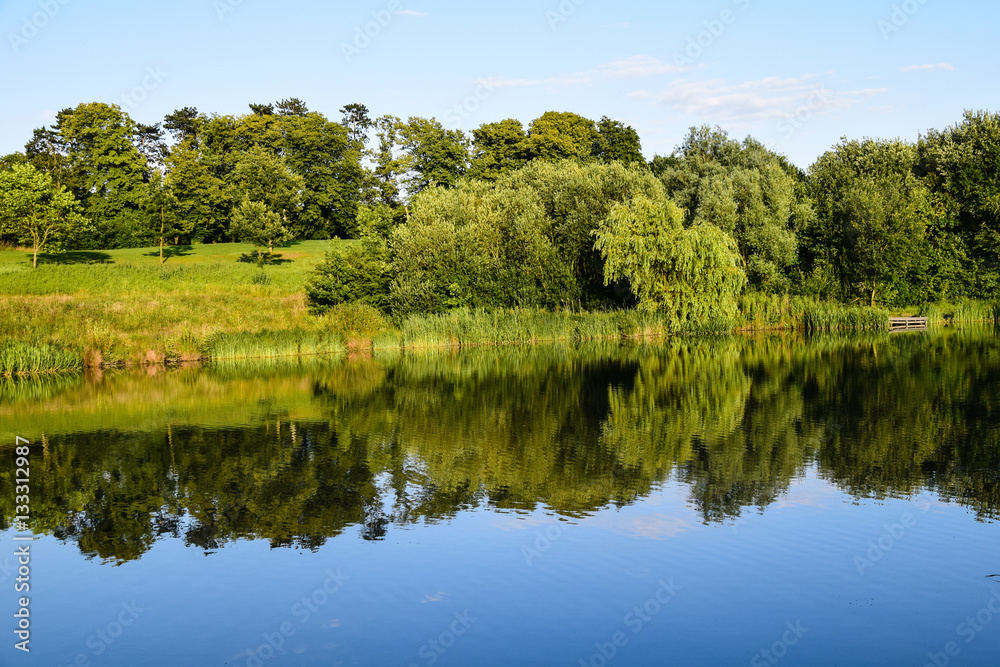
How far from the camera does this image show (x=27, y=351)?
40438mm

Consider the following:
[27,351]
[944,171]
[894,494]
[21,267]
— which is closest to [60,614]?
[894,494]

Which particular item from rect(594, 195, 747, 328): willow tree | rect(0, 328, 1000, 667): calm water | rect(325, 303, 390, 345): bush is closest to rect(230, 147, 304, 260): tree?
rect(325, 303, 390, 345): bush

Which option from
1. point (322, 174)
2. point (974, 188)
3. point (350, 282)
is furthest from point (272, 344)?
point (974, 188)

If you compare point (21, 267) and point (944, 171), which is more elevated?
point (944, 171)

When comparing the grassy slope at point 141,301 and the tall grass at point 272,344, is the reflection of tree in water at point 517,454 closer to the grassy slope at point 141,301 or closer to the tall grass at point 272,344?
the tall grass at point 272,344

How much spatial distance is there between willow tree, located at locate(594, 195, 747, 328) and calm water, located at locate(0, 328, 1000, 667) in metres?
22.1

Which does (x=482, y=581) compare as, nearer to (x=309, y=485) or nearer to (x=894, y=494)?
(x=309, y=485)

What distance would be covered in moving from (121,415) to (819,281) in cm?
5150

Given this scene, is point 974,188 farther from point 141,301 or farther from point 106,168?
point 106,168

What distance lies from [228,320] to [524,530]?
4242cm

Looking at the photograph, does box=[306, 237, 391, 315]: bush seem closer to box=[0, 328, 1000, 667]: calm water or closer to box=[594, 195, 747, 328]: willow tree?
box=[594, 195, 747, 328]: willow tree

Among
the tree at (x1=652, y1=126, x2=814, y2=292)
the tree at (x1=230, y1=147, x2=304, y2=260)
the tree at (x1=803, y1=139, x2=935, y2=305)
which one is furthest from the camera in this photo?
the tree at (x1=230, y1=147, x2=304, y2=260)

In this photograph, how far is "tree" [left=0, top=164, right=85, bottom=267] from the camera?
56.5 m

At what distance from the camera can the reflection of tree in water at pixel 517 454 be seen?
15109mm
